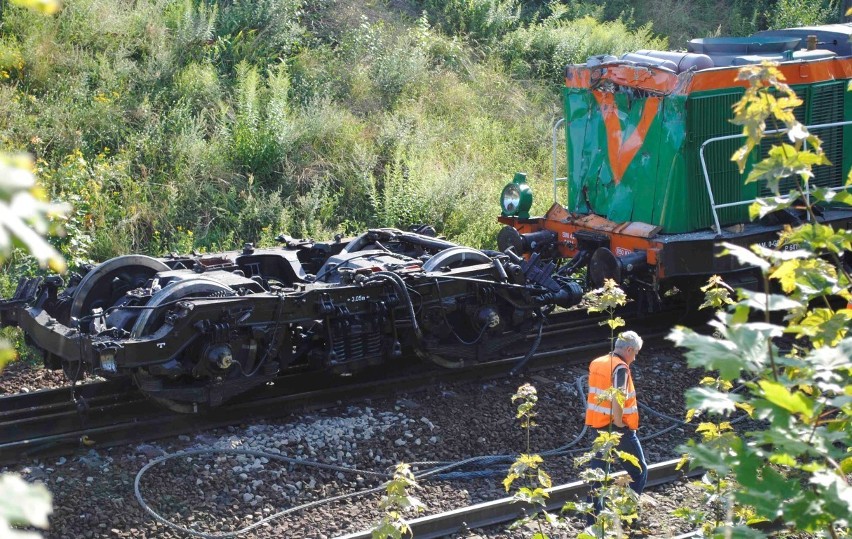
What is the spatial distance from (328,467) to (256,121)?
753 cm

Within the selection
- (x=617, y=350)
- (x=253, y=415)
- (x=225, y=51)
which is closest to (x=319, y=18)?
(x=225, y=51)

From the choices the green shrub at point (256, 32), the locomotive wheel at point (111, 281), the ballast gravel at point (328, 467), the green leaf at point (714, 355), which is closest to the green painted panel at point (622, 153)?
the ballast gravel at point (328, 467)

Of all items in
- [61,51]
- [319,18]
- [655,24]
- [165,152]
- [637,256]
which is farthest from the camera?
[655,24]

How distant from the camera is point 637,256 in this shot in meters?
9.45

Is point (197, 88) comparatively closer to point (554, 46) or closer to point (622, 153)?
point (622, 153)

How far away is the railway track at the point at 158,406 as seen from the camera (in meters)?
6.94

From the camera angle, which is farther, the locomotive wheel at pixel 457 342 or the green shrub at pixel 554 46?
the green shrub at pixel 554 46

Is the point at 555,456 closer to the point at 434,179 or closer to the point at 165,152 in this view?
the point at 434,179

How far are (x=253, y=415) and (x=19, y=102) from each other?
746 centimetres

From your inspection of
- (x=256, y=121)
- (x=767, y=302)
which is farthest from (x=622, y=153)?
(x=767, y=302)

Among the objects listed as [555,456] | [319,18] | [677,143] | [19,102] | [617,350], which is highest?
[319,18]

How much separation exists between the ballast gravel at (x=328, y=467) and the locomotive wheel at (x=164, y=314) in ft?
1.03

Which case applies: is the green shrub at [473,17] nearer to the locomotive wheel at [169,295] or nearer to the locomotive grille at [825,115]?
the locomotive grille at [825,115]

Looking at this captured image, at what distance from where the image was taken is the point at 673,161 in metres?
9.64
